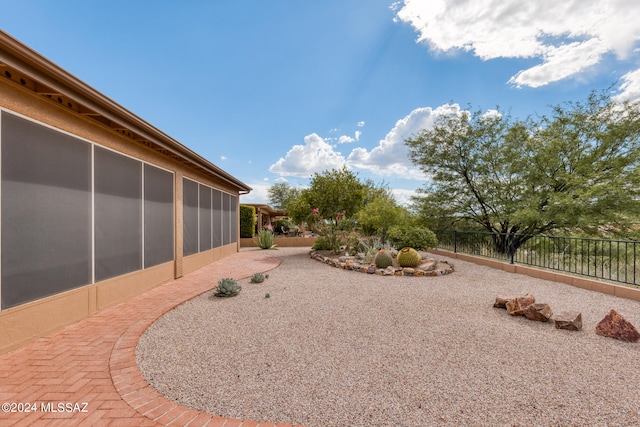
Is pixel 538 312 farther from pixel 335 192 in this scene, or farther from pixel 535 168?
pixel 535 168

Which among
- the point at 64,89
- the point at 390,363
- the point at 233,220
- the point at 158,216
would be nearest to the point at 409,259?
the point at 390,363

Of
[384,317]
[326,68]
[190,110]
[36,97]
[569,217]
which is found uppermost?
[326,68]

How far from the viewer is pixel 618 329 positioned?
348cm

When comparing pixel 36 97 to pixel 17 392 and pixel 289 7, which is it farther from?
pixel 289 7

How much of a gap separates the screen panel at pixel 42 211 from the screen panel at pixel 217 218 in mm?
5610

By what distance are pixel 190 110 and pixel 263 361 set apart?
46.3ft

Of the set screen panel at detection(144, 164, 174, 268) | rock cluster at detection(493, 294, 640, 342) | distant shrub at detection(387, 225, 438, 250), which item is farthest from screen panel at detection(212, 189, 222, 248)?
rock cluster at detection(493, 294, 640, 342)

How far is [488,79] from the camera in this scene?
1073cm

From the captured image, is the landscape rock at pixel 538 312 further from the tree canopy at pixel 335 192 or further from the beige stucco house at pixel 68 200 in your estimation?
the tree canopy at pixel 335 192

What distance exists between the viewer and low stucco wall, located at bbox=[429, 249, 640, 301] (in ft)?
17.5

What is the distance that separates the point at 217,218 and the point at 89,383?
7936 millimetres

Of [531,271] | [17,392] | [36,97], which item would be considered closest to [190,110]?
[36,97]

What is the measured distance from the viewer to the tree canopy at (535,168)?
10.2m

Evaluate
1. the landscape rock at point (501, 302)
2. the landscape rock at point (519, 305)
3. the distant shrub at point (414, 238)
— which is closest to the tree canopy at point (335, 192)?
the distant shrub at point (414, 238)
